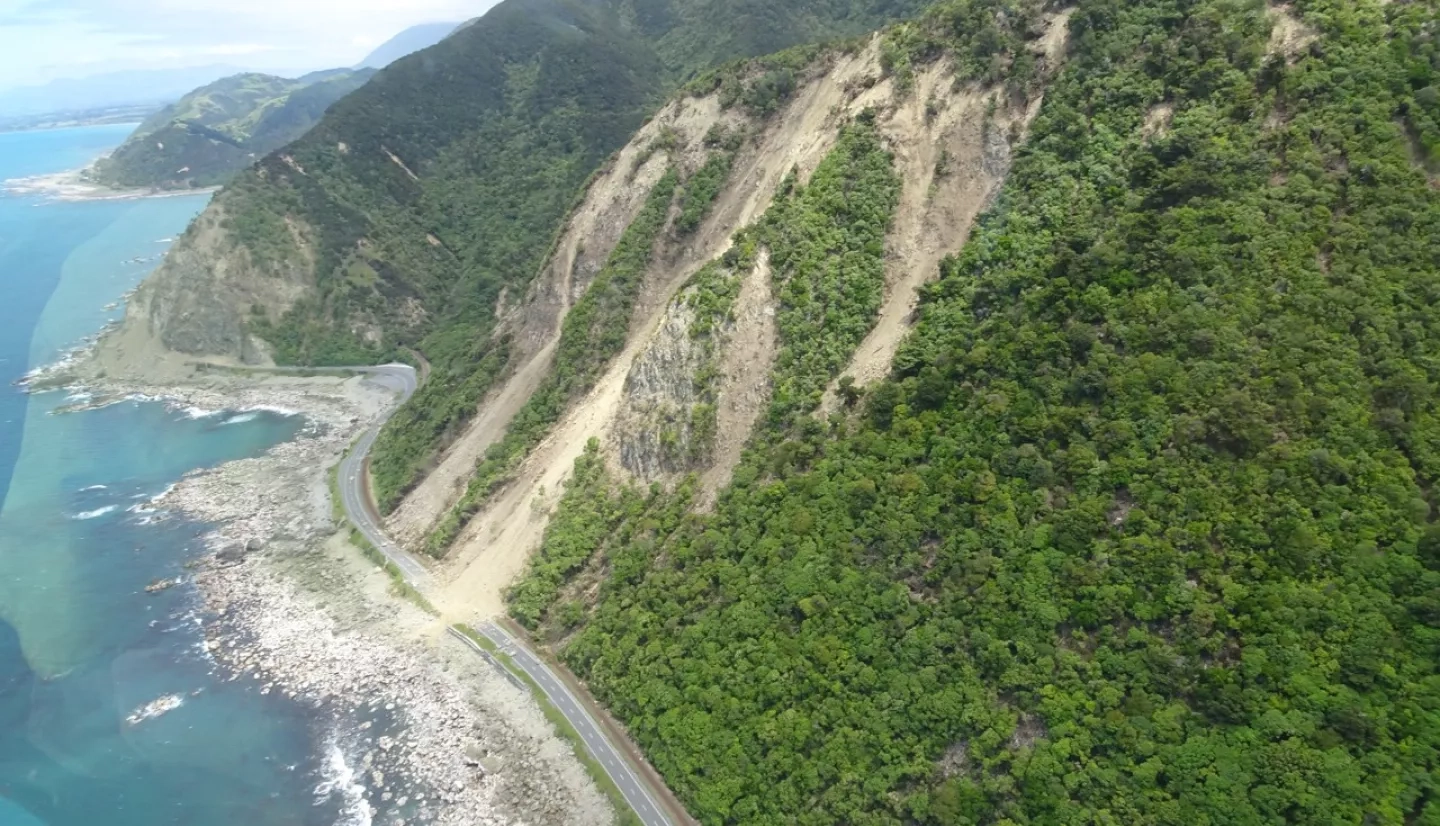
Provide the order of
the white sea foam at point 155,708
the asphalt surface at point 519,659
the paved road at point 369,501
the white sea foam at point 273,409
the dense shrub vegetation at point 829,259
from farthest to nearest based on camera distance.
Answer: the white sea foam at point 273,409
the paved road at point 369,501
the white sea foam at point 155,708
the dense shrub vegetation at point 829,259
the asphalt surface at point 519,659

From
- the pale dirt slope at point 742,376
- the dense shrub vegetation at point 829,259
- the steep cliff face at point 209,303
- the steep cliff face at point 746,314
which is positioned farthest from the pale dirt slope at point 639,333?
the steep cliff face at point 209,303

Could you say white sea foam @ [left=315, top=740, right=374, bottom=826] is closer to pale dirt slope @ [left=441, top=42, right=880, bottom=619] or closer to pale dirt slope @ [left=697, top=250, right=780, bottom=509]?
pale dirt slope @ [left=441, top=42, right=880, bottom=619]

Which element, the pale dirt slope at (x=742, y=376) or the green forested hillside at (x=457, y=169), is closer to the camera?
the pale dirt slope at (x=742, y=376)

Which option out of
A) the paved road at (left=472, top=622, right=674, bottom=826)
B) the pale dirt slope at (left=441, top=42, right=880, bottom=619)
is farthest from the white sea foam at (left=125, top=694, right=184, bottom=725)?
the paved road at (left=472, top=622, right=674, bottom=826)

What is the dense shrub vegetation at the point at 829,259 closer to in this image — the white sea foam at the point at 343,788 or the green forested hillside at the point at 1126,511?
the green forested hillside at the point at 1126,511

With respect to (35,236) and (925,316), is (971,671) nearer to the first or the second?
(925,316)
